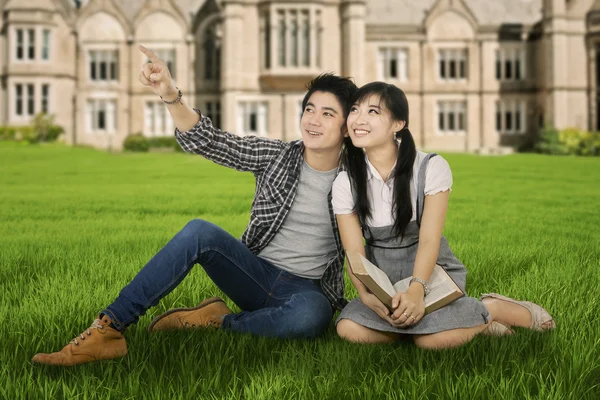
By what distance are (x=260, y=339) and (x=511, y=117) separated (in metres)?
36.8

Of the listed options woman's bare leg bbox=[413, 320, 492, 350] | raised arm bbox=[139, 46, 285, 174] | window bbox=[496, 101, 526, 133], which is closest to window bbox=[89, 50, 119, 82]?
window bbox=[496, 101, 526, 133]

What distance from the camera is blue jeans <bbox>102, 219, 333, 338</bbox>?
11.7 feet

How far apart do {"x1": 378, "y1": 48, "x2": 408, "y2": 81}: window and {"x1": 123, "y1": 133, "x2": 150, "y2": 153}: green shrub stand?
45.1 feet

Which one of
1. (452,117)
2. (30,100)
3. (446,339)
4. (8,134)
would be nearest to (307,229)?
(446,339)

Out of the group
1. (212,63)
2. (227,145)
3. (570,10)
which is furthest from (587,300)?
(570,10)

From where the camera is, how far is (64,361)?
10.5ft

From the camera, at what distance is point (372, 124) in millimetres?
3764

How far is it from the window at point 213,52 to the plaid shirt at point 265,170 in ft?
108

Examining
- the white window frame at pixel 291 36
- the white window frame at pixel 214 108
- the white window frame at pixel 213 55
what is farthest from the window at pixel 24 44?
the white window frame at pixel 291 36

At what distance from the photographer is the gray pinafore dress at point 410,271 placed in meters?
3.61

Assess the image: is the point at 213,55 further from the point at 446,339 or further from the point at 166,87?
the point at 446,339

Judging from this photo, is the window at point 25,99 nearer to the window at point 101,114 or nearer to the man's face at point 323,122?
the window at point 101,114

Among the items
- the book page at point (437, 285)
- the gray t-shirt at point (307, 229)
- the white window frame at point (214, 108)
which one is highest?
the white window frame at point (214, 108)

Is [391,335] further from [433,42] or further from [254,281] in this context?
[433,42]
